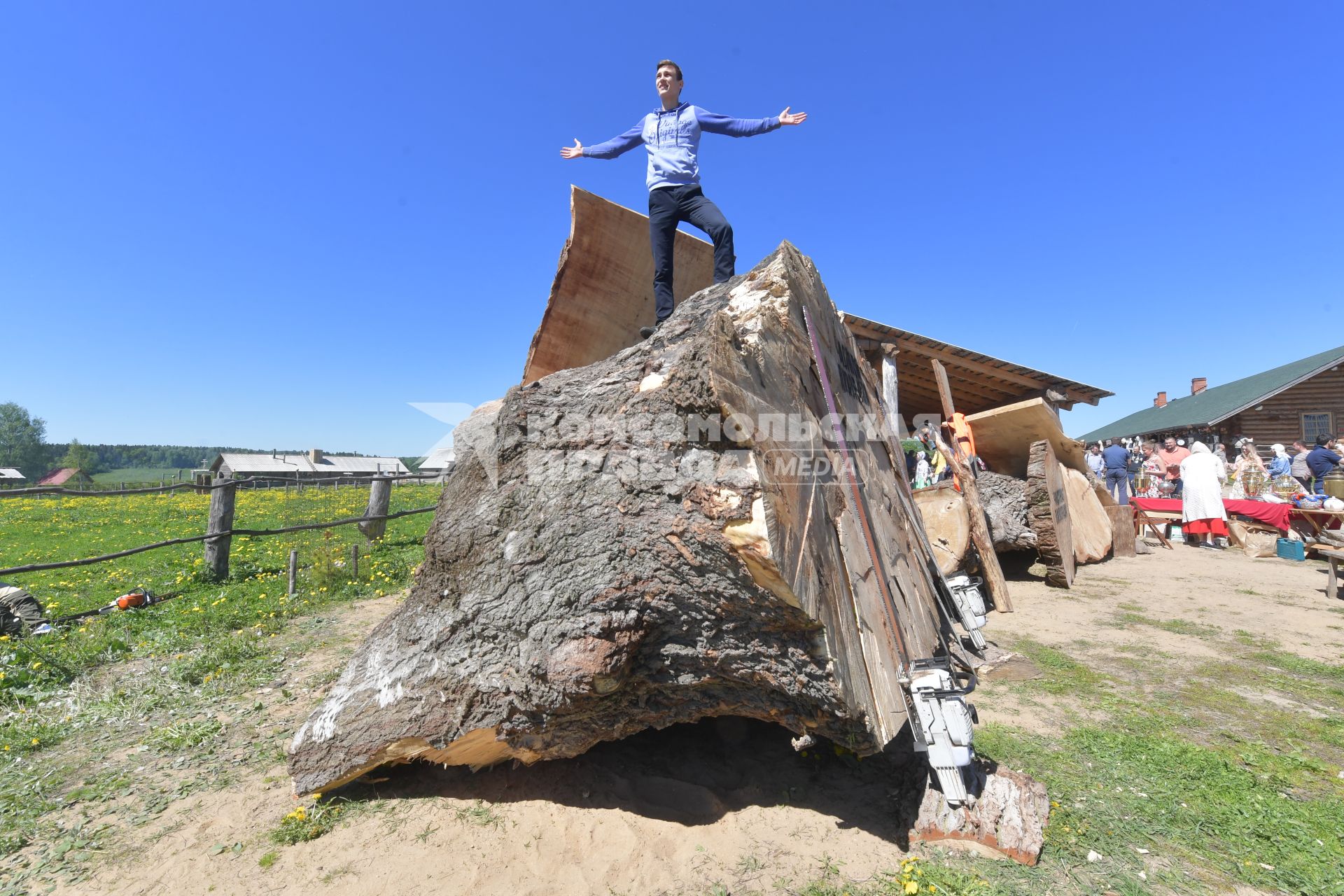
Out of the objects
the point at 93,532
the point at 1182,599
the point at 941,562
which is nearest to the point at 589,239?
the point at 941,562

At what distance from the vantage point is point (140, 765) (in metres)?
2.52

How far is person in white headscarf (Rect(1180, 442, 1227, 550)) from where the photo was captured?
26.9ft

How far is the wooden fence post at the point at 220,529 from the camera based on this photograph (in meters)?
6.05

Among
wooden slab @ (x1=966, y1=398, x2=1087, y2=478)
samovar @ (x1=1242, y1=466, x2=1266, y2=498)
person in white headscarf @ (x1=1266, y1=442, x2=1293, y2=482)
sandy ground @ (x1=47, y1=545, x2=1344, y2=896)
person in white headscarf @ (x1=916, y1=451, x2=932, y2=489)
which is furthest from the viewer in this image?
person in white headscarf @ (x1=1266, y1=442, x2=1293, y2=482)

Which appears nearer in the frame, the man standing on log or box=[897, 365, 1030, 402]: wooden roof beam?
the man standing on log

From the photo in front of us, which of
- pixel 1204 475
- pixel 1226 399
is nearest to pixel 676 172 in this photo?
pixel 1204 475

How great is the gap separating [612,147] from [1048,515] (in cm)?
→ 506

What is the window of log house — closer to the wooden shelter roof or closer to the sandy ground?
the wooden shelter roof

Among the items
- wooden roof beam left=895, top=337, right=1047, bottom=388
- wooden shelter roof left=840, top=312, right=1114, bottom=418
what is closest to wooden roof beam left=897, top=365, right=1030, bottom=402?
wooden shelter roof left=840, top=312, right=1114, bottom=418

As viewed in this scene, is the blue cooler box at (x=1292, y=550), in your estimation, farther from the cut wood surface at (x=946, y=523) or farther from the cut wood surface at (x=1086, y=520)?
the cut wood surface at (x=946, y=523)

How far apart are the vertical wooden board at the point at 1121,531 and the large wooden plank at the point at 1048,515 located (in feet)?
7.97

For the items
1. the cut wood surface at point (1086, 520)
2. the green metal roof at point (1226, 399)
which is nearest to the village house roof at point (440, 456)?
the cut wood surface at point (1086, 520)

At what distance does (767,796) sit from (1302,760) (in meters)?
2.30

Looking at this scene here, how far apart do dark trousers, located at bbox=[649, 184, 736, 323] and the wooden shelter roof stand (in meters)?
4.04
